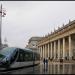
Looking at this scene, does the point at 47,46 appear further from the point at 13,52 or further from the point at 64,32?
the point at 13,52

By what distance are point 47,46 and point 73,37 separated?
125 ft

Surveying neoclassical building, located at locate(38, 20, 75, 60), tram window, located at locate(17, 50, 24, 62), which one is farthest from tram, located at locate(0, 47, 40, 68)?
neoclassical building, located at locate(38, 20, 75, 60)

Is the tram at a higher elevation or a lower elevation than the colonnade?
lower

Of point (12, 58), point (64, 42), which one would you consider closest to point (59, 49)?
point (64, 42)

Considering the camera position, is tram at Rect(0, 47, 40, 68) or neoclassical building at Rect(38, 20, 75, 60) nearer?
tram at Rect(0, 47, 40, 68)

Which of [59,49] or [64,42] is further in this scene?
[59,49]

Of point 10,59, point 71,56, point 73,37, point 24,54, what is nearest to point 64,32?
point 73,37

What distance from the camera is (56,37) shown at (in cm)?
9200

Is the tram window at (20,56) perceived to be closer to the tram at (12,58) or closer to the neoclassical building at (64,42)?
the tram at (12,58)

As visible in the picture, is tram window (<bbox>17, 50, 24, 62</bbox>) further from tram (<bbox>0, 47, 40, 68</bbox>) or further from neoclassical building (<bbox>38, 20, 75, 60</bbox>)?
neoclassical building (<bbox>38, 20, 75, 60</bbox>)

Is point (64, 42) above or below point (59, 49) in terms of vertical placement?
above

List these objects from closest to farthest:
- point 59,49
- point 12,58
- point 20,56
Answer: point 12,58
point 20,56
point 59,49

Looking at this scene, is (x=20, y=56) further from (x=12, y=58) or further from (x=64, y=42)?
(x=64, y=42)

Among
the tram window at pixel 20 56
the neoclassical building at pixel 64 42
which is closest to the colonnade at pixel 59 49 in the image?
the neoclassical building at pixel 64 42
